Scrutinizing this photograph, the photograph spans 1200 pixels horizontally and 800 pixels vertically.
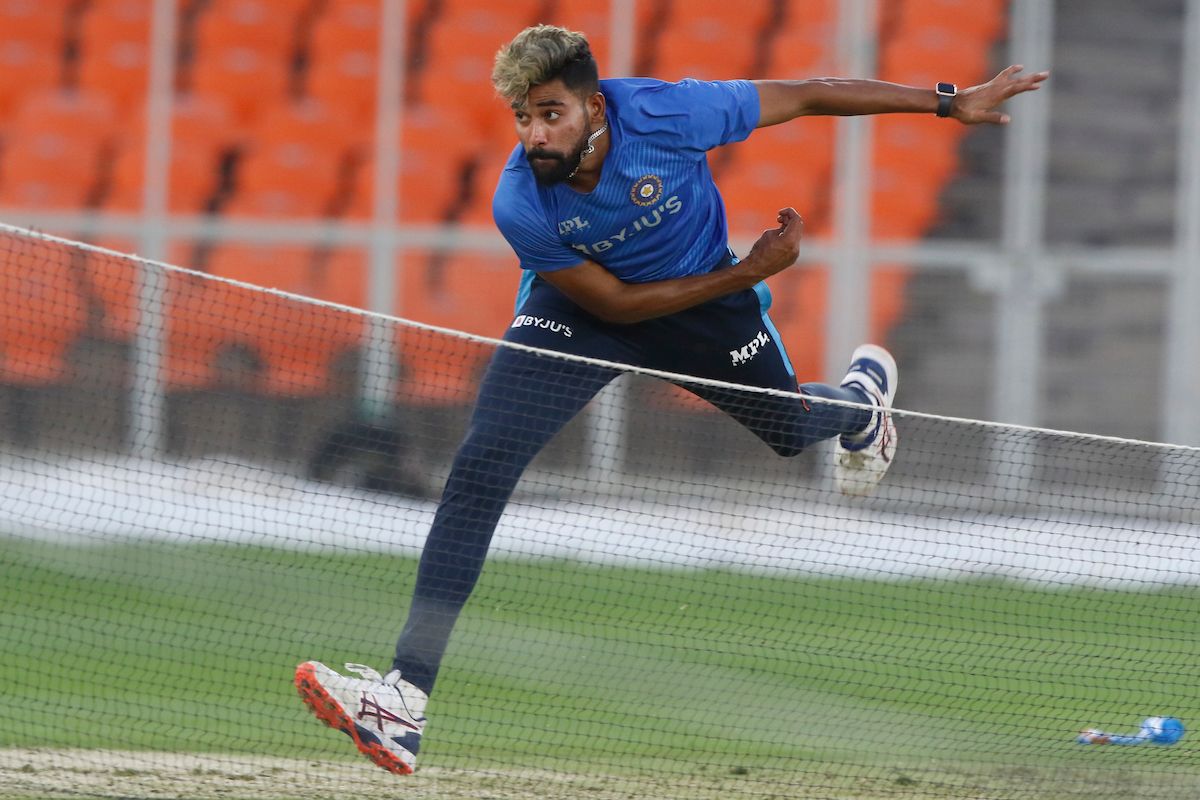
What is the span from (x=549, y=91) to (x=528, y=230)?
1.41ft

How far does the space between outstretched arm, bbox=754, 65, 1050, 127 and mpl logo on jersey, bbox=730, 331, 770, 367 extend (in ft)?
2.43

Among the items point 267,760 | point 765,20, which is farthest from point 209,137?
point 267,760

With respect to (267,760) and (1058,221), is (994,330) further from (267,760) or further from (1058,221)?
(267,760)

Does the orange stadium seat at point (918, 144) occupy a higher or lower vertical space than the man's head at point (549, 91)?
higher

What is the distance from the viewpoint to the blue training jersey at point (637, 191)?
4.94m

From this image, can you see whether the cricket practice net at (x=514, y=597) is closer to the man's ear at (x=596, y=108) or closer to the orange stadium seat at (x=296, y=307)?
the orange stadium seat at (x=296, y=307)

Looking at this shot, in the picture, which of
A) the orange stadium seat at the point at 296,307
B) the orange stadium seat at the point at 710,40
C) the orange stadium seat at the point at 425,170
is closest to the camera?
the orange stadium seat at the point at 296,307

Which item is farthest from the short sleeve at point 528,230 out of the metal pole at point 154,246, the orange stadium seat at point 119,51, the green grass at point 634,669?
the orange stadium seat at point 119,51

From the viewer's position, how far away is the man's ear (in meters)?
4.85

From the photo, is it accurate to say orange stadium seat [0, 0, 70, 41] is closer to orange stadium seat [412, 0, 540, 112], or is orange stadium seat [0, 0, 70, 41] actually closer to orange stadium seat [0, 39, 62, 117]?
orange stadium seat [0, 39, 62, 117]

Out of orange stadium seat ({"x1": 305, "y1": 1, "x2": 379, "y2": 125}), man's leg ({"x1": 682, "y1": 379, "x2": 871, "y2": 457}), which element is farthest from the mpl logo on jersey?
orange stadium seat ({"x1": 305, "y1": 1, "x2": 379, "y2": 125})

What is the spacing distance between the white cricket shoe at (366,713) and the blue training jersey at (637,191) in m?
1.39

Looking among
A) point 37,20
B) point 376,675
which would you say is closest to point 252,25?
point 37,20

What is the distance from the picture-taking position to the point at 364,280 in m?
10.2
